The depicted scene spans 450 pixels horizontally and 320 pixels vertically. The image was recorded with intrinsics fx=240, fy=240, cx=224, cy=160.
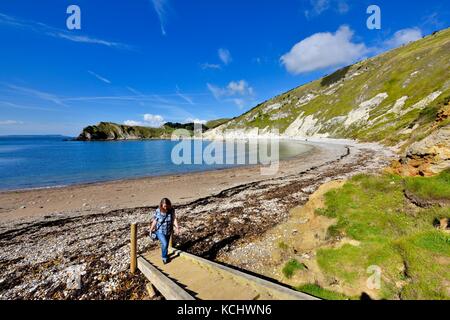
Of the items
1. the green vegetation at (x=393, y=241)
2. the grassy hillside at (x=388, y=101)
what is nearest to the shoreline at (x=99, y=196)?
the green vegetation at (x=393, y=241)

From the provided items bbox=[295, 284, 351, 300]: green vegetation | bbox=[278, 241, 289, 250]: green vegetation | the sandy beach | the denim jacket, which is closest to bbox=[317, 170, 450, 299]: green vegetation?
bbox=[295, 284, 351, 300]: green vegetation

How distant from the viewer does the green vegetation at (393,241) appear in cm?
858

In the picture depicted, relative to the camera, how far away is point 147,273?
10805 millimetres

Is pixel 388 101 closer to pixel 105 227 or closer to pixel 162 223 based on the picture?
pixel 105 227

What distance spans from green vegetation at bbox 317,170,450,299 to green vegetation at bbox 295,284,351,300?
0.78 metres

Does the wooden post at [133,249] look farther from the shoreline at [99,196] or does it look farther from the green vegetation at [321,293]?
the shoreline at [99,196]

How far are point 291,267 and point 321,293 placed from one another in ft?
6.52

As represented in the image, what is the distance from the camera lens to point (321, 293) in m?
9.13

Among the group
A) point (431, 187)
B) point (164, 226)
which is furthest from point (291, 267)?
point (431, 187)

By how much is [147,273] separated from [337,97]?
179 meters

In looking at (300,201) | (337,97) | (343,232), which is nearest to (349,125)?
(337,97)

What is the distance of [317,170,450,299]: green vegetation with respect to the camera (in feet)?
28.1

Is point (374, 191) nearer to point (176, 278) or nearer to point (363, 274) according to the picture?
point (363, 274)

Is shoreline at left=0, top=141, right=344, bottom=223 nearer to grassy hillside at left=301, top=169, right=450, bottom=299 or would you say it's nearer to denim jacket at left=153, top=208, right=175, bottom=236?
denim jacket at left=153, top=208, right=175, bottom=236
